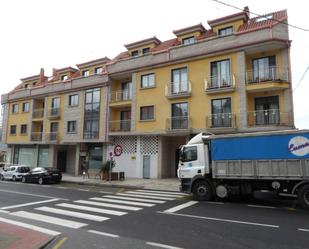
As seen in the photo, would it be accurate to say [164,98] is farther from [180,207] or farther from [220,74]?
[180,207]

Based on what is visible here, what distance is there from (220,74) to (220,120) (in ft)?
12.5

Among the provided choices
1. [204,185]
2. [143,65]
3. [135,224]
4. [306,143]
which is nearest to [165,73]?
[143,65]

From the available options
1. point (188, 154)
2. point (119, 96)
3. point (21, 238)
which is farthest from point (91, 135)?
point (21, 238)

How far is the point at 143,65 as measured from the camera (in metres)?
24.8

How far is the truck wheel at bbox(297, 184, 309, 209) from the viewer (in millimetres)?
9994

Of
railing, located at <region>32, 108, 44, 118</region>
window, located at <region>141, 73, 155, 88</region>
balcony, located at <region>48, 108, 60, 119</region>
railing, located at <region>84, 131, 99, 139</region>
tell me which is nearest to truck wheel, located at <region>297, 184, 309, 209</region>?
window, located at <region>141, 73, 155, 88</region>

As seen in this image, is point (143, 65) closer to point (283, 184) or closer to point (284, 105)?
point (284, 105)

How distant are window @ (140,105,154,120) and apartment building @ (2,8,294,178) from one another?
0.09m

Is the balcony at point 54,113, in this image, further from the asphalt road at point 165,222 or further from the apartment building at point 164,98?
the asphalt road at point 165,222

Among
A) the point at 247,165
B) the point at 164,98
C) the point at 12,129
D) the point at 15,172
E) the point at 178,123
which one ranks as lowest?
the point at 15,172

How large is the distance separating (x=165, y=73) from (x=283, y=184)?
1535 cm

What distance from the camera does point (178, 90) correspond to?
22953 millimetres

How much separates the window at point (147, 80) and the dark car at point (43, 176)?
11145 mm

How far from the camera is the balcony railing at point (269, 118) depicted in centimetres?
1858
